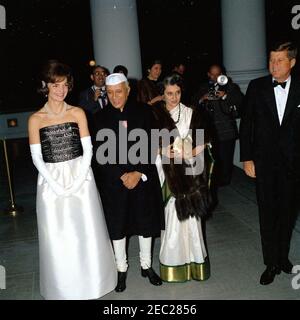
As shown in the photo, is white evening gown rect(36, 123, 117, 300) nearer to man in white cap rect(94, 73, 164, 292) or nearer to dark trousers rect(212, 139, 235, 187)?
man in white cap rect(94, 73, 164, 292)

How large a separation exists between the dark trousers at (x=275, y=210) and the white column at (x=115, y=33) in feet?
12.7

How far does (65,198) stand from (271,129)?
5.79 ft

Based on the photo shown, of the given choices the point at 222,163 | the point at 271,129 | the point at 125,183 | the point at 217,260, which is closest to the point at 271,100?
the point at 271,129

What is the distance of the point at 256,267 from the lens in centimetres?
382

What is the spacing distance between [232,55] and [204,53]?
5.26 metres

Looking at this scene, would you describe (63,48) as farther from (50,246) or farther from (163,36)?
(50,246)

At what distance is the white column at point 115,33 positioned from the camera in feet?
21.2

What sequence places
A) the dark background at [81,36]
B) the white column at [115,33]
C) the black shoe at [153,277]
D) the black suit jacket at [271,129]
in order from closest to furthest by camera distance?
the black suit jacket at [271,129], the black shoe at [153,277], the white column at [115,33], the dark background at [81,36]

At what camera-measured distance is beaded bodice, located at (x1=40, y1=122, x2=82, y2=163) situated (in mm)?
3141

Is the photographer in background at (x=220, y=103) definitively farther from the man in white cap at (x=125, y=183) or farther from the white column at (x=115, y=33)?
the man in white cap at (x=125, y=183)

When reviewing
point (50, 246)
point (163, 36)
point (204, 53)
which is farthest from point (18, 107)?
point (50, 246)

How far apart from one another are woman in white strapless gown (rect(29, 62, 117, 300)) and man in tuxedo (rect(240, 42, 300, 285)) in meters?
1.38

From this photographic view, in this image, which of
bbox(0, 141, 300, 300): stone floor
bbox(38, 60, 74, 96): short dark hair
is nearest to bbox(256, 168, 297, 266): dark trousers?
bbox(0, 141, 300, 300): stone floor

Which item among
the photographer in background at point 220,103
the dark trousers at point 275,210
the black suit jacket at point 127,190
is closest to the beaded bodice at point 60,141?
the black suit jacket at point 127,190
